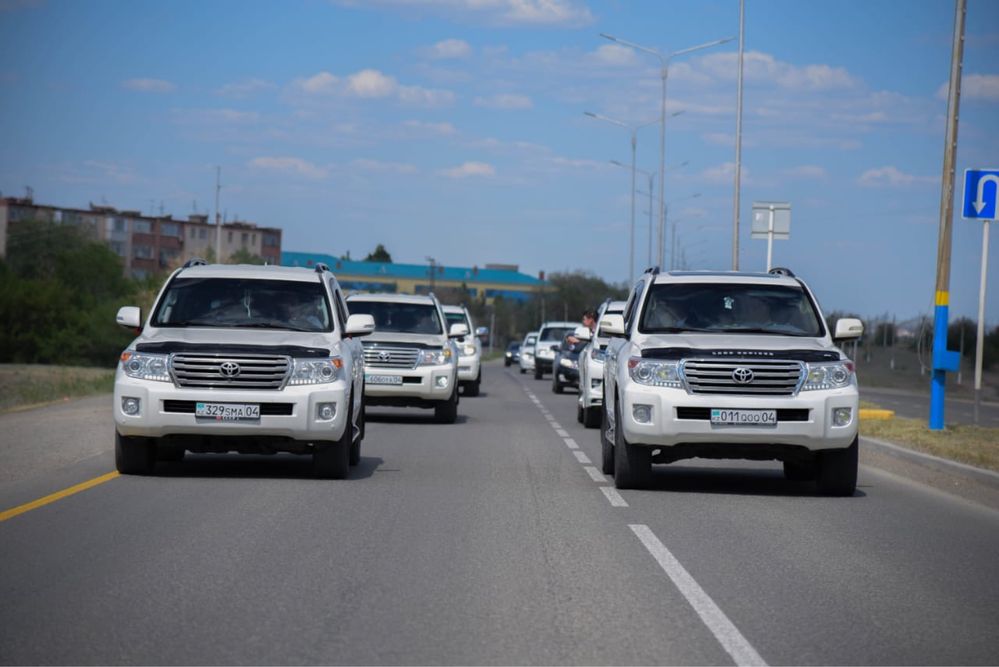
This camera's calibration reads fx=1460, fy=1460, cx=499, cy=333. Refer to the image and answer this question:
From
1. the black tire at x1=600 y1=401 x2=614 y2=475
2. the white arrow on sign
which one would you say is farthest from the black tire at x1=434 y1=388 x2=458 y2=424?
the white arrow on sign

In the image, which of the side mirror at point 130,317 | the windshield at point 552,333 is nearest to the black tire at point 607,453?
the side mirror at point 130,317

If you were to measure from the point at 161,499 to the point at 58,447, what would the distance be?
209 inches

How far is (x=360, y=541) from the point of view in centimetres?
941

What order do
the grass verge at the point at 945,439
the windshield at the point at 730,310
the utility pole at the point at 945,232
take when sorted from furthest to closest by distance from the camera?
the utility pole at the point at 945,232
the grass verge at the point at 945,439
the windshield at the point at 730,310

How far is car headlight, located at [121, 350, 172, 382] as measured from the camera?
1284 cm

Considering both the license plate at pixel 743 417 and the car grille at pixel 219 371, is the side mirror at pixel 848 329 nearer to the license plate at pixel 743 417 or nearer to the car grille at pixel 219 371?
the license plate at pixel 743 417

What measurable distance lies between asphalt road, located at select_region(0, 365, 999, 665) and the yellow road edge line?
0.45 ft

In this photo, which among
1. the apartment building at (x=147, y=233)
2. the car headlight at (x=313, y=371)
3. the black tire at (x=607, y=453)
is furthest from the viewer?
the apartment building at (x=147, y=233)

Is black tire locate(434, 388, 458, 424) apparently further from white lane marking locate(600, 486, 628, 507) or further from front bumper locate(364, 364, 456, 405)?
white lane marking locate(600, 486, 628, 507)

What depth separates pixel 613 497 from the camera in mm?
12477

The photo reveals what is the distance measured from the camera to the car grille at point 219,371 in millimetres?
12812

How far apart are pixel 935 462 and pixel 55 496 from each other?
29.6 feet

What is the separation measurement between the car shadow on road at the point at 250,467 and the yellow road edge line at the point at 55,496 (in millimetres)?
528

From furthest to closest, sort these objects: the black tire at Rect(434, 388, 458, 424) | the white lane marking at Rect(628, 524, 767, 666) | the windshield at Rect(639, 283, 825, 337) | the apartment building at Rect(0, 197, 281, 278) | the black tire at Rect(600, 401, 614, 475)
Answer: the apartment building at Rect(0, 197, 281, 278)
the black tire at Rect(434, 388, 458, 424)
the black tire at Rect(600, 401, 614, 475)
the windshield at Rect(639, 283, 825, 337)
the white lane marking at Rect(628, 524, 767, 666)
